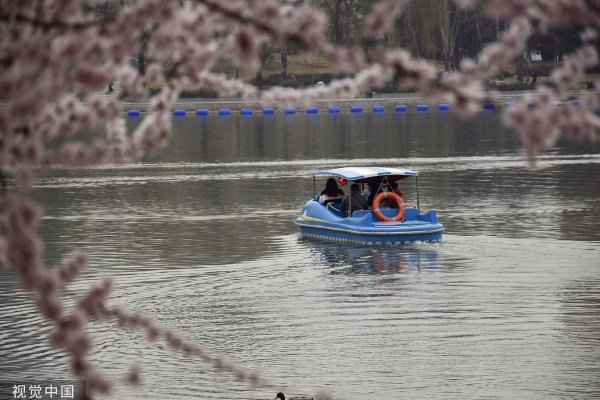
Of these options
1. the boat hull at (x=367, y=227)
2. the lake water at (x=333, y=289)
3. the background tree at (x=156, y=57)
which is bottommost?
the lake water at (x=333, y=289)

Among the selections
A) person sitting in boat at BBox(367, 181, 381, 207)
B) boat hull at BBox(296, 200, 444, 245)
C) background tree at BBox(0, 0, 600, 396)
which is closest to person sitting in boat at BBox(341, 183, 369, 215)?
person sitting in boat at BBox(367, 181, 381, 207)

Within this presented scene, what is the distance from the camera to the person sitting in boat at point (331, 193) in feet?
119

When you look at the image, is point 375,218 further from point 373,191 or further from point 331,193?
point 331,193

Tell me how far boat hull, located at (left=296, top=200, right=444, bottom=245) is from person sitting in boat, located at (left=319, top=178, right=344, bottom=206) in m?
0.25

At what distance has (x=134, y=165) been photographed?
67688mm

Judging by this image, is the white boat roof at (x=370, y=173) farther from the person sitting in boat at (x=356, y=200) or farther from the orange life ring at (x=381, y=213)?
the orange life ring at (x=381, y=213)

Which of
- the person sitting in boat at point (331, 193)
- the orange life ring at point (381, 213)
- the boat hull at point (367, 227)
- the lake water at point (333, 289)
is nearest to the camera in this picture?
the lake water at point (333, 289)

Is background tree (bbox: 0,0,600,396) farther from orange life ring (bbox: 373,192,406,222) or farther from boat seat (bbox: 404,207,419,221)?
boat seat (bbox: 404,207,419,221)

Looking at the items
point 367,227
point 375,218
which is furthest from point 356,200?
point 367,227

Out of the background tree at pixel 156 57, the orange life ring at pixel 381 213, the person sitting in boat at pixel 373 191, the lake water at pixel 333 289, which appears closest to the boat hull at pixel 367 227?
the orange life ring at pixel 381 213

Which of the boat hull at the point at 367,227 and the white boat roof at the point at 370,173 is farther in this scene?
the white boat roof at the point at 370,173

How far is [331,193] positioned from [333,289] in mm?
9018

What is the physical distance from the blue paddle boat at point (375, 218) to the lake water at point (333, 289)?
0.46 metres

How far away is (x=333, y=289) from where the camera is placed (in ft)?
90.6
